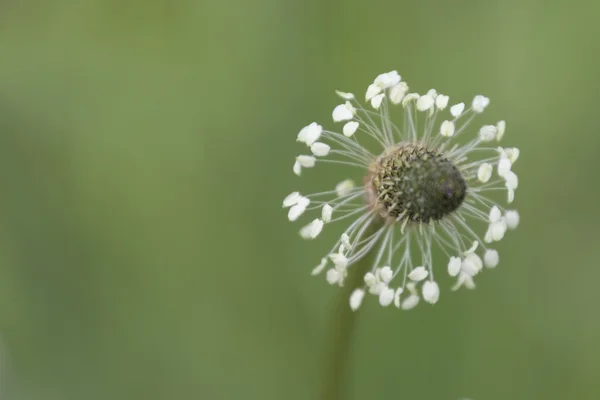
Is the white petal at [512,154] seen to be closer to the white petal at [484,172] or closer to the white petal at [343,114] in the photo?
the white petal at [484,172]

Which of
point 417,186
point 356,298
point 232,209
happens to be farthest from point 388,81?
point 232,209

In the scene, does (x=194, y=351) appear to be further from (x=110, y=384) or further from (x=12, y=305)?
(x=12, y=305)

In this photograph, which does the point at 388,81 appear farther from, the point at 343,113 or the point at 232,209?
the point at 232,209

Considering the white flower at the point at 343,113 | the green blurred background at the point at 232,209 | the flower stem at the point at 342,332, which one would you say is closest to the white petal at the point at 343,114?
the white flower at the point at 343,113

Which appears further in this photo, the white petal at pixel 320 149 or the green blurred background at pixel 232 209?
the green blurred background at pixel 232 209

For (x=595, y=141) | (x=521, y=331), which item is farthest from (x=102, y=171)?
(x=595, y=141)

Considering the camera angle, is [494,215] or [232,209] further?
[232,209]
